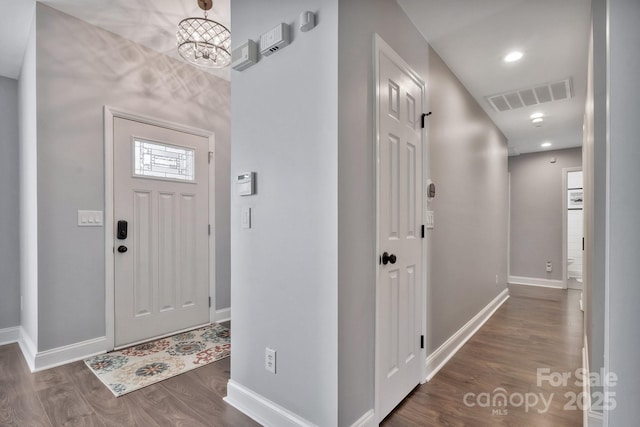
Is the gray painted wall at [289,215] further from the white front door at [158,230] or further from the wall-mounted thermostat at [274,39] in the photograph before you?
the white front door at [158,230]

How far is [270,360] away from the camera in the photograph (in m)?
1.70

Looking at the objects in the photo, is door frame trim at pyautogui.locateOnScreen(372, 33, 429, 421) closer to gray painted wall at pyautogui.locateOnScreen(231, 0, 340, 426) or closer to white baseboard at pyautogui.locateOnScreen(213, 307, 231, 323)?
gray painted wall at pyautogui.locateOnScreen(231, 0, 340, 426)

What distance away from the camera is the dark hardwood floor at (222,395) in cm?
175

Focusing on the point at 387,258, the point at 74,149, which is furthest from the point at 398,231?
the point at 74,149

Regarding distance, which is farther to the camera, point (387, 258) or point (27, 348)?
point (27, 348)

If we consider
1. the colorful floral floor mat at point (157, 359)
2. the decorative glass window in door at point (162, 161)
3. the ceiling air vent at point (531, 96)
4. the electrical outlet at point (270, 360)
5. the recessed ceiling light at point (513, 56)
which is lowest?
the colorful floral floor mat at point (157, 359)

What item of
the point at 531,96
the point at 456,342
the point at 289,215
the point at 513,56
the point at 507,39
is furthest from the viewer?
the point at 531,96

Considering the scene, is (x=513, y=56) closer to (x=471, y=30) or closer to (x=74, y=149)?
(x=471, y=30)

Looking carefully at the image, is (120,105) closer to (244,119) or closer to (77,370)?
(244,119)

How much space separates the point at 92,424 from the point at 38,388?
2.39ft

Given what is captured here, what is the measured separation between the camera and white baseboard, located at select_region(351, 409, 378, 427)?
4.98 feet

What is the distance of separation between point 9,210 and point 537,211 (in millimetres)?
7661

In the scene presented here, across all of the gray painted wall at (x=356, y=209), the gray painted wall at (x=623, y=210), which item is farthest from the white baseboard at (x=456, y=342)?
the gray painted wall at (x=623, y=210)

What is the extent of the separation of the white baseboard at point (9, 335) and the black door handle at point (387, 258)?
3.68 m
